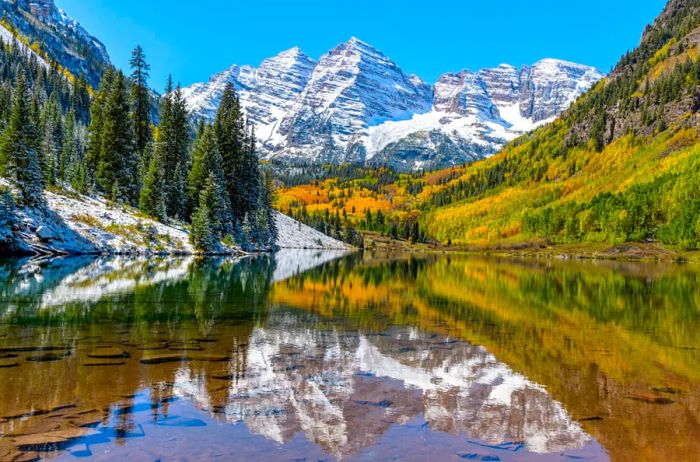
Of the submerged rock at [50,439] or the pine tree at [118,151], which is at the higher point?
the pine tree at [118,151]

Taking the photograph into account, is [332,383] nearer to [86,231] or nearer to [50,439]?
[50,439]

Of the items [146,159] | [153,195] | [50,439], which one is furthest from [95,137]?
[50,439]

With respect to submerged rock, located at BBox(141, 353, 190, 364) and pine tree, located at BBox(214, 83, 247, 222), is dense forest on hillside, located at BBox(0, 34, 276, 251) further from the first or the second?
submerged rock, located at BBox(141, 353, 190, 364)

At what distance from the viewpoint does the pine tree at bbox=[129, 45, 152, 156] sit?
320ft

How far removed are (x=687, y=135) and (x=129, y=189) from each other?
20113cm

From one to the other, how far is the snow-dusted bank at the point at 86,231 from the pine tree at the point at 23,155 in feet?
7.74

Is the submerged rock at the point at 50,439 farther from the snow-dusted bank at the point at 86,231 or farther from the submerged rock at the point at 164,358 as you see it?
the snow-dusted bank at the point at 86,231

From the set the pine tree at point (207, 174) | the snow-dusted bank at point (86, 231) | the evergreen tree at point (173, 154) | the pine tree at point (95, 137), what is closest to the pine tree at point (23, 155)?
the snow-dusted bank at point (86, 231)

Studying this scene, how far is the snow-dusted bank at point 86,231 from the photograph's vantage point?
60.7 m

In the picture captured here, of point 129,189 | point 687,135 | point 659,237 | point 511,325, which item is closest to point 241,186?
point 129,189

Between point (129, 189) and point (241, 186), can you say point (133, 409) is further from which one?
point (241, 186)

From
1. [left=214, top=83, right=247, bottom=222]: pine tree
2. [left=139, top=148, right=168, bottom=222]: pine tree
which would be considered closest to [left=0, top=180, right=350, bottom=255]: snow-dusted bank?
[left=139, top=148, right=168, bottom=222]: pine tree

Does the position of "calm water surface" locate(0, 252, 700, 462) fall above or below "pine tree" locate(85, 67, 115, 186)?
below

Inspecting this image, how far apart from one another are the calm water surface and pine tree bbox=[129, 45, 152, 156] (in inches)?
3060
